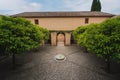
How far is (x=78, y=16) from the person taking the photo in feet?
90.2

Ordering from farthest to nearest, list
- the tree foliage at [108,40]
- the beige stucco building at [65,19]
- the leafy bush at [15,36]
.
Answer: the beige stucco building at [65,19] → the leafy bush at [15,36] → the tree foliage at [108,40]

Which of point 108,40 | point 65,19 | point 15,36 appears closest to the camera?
point 108,40

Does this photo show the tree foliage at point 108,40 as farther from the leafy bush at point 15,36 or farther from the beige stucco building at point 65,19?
the beige stucco building at point 65,19

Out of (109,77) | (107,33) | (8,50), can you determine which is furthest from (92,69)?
(8,50)

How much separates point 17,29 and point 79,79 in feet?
21.6

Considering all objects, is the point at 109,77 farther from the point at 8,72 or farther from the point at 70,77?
the point at 8,72

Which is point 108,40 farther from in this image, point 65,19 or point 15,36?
point 65,19

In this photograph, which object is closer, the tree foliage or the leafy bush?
the tree foliage

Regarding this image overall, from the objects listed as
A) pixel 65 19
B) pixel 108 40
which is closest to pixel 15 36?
pixel 108 40

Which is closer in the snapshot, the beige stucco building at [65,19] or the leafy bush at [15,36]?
the leafy bush at [15,36]

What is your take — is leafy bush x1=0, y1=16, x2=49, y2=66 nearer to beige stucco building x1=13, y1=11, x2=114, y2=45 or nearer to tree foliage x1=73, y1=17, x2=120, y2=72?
tree foliage x1=73, y1=17, x2=120, y2=72

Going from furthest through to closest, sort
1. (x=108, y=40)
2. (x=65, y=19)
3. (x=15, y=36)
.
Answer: (x=65, y=19)
(x=15, y=36)
(x=108, y=40)

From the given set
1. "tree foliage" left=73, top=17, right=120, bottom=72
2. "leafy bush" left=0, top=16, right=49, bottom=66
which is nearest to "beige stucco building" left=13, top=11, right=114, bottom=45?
"leafy bush" left=0, top=16, right=49, bottom=66

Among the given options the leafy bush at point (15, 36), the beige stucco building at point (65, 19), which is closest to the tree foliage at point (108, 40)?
the leafy bush at point (15, 36)
